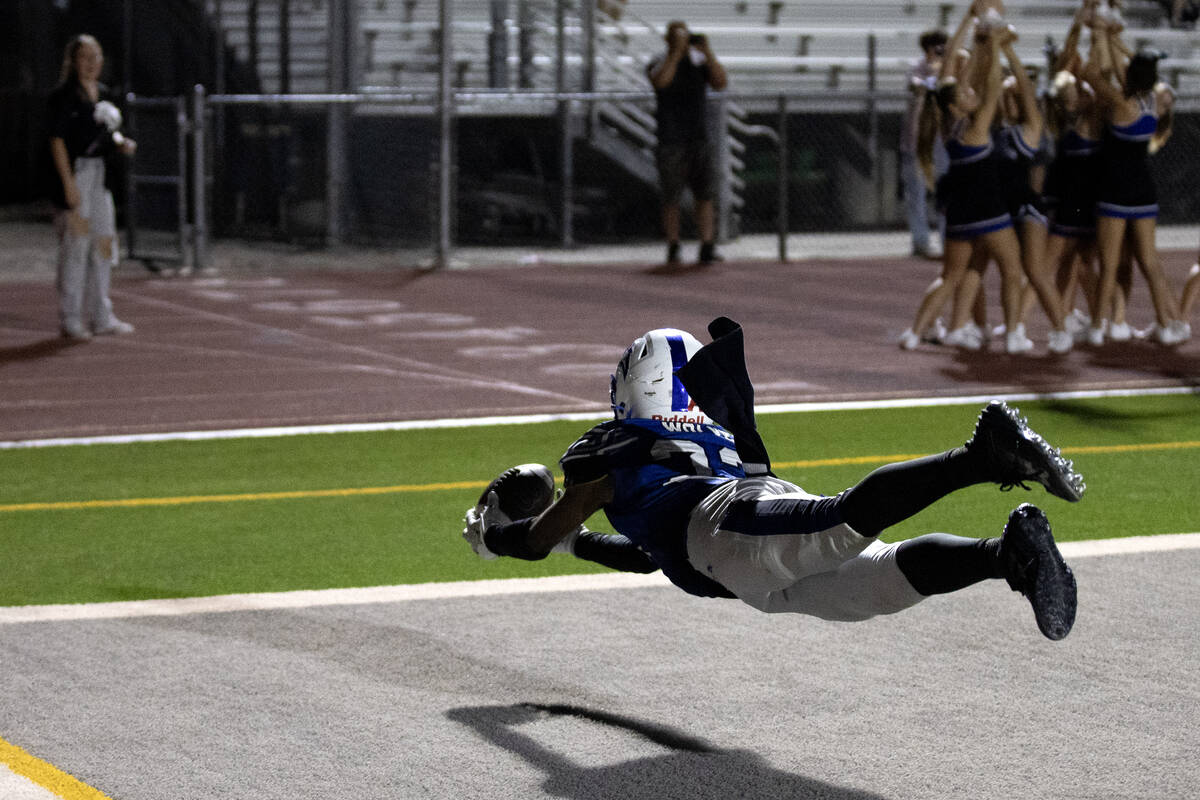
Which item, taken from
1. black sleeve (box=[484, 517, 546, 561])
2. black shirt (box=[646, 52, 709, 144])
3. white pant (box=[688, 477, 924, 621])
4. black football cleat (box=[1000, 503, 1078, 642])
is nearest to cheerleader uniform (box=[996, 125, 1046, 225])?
black shirt (box=[646, 52, 709, 144])

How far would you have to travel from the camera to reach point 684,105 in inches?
755

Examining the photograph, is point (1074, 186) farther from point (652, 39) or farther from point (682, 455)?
point (652, 39)

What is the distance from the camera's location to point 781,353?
42.7 ft

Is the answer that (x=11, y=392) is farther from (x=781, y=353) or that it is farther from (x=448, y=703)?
(x=448, y=703)

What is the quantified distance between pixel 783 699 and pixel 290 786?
1.40 meters

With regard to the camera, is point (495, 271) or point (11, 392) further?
point (495, 271)

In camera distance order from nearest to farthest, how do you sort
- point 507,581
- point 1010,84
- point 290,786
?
A: point 290,786 < point 507,581 < point 1010,84

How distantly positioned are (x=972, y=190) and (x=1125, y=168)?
1.17 m

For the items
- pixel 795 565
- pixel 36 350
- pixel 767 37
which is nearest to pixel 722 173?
pixel 767 37

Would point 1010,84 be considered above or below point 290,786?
above

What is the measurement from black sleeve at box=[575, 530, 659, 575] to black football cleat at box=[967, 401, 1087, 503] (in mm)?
1348

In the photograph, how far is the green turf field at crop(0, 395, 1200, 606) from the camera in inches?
262

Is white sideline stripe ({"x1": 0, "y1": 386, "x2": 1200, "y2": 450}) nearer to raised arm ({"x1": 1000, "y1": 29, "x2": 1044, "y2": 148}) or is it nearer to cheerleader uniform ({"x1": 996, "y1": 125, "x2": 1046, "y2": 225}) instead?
cheerleader uniform ({"x1": 996, "y1": 125, "x2": 1046, "y2": 225})

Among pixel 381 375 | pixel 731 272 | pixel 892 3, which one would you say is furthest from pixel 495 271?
pixel 892 3
